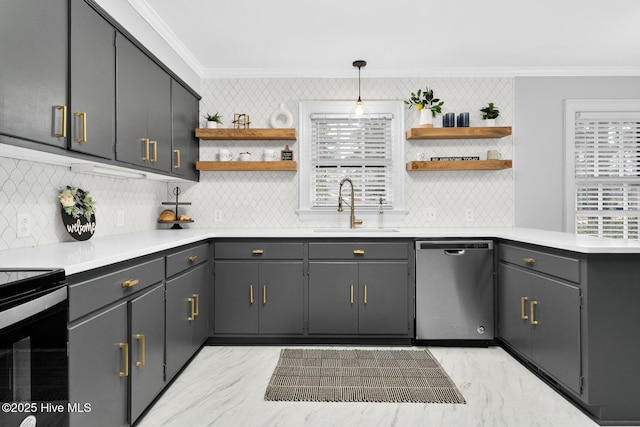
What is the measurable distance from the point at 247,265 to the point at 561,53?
3288 millimetres

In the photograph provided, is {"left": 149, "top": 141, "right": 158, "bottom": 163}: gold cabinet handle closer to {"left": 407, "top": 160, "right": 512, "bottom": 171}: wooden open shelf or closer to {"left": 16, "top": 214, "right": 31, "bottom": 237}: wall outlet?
{"left": 16, "top": 214, "right": 31, "bottom": 237}: wall outlet

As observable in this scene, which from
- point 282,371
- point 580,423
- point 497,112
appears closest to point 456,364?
point 580,423

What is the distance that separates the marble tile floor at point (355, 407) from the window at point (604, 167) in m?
1.92

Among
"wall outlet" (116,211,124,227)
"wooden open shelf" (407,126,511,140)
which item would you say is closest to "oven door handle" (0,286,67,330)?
"wall outlet" (116,211,124,227)

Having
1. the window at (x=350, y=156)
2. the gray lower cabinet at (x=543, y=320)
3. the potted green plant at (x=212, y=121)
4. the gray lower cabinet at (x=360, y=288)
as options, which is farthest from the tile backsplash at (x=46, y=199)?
the gray lower cabinet at (x=543, y=320)

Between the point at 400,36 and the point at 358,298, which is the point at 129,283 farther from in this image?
the point at 400,36

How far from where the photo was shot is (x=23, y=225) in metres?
2.03

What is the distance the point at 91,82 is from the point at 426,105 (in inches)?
111

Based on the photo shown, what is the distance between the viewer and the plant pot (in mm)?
3686

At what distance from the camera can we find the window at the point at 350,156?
3.88m

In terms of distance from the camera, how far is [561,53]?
137 inches

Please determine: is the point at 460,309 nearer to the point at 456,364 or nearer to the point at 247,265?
the point at 456,364

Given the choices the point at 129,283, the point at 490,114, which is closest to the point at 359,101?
the point at 490,114

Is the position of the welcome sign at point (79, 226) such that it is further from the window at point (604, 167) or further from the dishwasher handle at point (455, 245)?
the window at point (604, 167)
